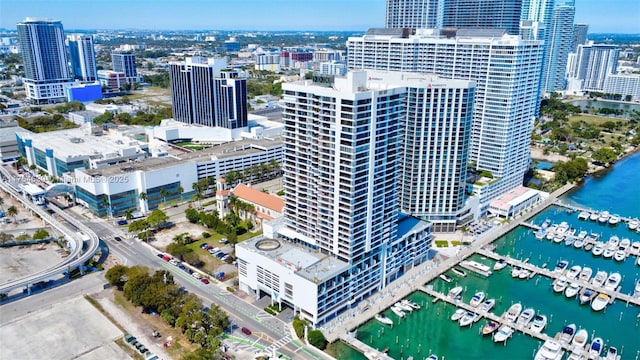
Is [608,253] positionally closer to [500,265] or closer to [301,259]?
[500,265]

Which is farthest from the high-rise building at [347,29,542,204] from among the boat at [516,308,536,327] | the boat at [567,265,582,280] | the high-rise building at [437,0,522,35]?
the high-rise building at [437,0,522,35]

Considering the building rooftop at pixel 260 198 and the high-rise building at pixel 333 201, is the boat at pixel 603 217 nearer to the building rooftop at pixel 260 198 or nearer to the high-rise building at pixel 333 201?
the high-rise building at pixel 333 201

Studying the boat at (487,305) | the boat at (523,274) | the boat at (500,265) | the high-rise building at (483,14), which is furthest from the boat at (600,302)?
the high-rise building at (483,14)

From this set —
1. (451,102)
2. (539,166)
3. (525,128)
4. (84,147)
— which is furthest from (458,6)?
(84,147)

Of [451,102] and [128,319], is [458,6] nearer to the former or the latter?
[451,102]

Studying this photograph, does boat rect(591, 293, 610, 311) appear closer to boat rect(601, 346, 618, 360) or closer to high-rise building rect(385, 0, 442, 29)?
boat rect(601, 346, 618, 360)

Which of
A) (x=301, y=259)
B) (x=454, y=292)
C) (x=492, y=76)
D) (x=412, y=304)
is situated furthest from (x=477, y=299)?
(x=492, y=76)
